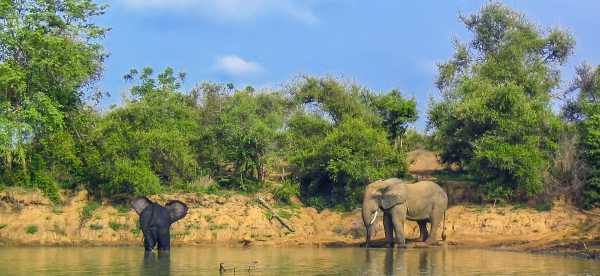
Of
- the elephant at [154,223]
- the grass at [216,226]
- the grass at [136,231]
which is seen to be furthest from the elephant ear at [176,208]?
the grass at [136,231]

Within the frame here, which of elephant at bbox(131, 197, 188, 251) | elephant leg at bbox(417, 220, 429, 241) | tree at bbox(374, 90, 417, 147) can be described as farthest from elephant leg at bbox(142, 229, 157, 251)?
tree at bbox(374, 90, 417, 147)

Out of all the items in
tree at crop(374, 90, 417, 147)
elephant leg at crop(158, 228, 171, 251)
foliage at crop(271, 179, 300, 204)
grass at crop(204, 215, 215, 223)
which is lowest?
elephant leg at crop(158, 228, 171, 251)

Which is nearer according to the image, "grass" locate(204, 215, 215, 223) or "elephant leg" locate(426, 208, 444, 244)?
"elephant leg" locate(426, 208, 444, 244)

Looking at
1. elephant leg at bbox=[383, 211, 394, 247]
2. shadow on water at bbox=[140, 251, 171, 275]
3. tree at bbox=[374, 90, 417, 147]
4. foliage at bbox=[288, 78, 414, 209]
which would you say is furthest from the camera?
tree at bbox=[374, 90, 417, 147]

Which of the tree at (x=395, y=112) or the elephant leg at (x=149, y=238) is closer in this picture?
the elephant leg at (x=149, y=238)

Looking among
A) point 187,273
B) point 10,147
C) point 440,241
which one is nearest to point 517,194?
point 440,241

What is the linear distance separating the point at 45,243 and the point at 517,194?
21.4 metres

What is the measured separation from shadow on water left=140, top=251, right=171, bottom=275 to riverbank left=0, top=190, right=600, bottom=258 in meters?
7.52

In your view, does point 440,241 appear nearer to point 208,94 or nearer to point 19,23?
point 19,23

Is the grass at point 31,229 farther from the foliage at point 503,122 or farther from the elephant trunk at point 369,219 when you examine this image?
the foliage at point 503,122

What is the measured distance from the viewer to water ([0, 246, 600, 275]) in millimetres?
22047

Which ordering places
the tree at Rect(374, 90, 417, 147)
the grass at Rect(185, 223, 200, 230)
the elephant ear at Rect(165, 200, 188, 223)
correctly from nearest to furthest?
the elephant ear at Rect(165, 200, 188, 223) < the grass at Rect(185, 223, 200, 230) < the tree at Rect(374, 90, 417, 147)

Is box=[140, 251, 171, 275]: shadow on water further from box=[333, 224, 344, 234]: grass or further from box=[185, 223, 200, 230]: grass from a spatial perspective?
box=[333, 224, 344, 234]: grass

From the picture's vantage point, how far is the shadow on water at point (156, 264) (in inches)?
859
